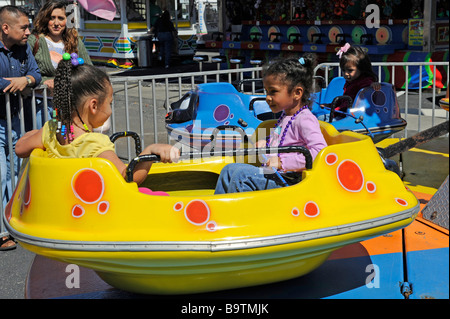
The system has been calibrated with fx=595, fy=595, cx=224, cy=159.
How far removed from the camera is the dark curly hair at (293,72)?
3186mm

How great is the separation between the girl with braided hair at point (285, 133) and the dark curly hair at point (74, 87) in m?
0.76

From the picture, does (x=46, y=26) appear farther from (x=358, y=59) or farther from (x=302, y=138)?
(x=358, y=59)

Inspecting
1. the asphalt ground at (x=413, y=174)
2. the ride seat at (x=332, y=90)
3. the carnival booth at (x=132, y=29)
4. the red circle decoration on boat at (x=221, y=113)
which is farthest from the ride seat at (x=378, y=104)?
the carnival booth at (x=132, y=29)

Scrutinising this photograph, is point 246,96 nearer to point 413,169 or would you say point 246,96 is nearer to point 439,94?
point 413,169

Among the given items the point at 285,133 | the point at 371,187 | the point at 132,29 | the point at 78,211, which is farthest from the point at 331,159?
the point at 132,29

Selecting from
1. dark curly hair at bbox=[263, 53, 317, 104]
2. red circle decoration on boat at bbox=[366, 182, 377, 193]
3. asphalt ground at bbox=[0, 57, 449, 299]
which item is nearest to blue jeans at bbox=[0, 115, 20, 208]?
asphalt ground at bbox=[0, 57, 449, 299]

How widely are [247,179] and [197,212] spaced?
500 millimetres

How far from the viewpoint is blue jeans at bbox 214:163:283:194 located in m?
2.90

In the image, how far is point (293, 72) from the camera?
3186 mm

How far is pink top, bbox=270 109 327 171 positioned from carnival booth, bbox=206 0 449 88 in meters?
7.14

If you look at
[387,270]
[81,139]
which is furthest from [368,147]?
[81,139]

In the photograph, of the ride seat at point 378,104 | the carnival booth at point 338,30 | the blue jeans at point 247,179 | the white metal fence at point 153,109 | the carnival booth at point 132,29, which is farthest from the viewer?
the carnival booth at point 132,29

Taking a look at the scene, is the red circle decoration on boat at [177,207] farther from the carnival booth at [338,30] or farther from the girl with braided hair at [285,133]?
the carnival booth at [338,30]

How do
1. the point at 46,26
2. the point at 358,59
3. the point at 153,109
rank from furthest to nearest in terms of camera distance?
the point at 153,109, the point at 358,59, the point at 46,26
